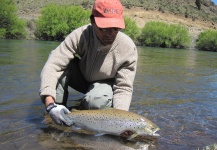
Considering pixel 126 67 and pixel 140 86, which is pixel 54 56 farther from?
pixel 140 86

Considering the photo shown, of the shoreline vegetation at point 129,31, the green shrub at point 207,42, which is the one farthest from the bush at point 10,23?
the green shrub at point 207,42

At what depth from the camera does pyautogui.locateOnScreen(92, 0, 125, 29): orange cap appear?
11.2ft

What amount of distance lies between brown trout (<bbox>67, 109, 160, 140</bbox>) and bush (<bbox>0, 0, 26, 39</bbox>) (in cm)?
4916

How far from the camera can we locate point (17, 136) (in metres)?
3.66

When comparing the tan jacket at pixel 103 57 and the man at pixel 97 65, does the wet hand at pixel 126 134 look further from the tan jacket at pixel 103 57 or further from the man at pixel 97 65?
the tan jacket at pixel 103 57

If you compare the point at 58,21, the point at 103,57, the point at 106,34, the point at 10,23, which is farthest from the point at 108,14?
the point at 58,21

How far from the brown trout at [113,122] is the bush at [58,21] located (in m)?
58.3

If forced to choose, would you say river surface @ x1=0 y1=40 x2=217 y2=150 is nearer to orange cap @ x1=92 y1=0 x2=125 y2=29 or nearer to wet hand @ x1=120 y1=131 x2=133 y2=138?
wet hand @ x1=120 y1=131 x2=133 y2=138

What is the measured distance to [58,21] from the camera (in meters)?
65.8

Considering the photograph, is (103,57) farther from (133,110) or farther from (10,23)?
(10,23)

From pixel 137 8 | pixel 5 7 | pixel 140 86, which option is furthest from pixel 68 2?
pixel 140 86

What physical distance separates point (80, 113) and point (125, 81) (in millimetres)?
801

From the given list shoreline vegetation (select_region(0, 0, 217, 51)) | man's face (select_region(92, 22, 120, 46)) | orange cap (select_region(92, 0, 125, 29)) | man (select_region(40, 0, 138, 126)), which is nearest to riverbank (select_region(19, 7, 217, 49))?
shoreline vegetation (select_region(0, 0, 217, 51))

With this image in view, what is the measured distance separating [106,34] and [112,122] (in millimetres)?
1095
